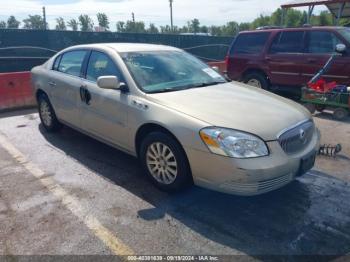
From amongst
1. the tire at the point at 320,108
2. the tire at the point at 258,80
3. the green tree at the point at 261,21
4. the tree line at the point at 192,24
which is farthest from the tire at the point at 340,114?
the green tree at the point at 261,21

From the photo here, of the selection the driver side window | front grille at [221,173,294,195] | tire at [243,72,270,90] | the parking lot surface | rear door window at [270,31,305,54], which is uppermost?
rear door window at [270,31,305,54]

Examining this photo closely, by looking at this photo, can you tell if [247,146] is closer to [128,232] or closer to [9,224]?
[128,232]

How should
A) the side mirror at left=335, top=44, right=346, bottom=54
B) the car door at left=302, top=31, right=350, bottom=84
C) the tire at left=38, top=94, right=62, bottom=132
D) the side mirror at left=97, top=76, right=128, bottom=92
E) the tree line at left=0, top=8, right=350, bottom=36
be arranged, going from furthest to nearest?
the tree line at left=0, top=8, right=350, bottom=36 → the car door at left=302, top=31, right=350, bottom=84 → the side mirror at left=335, top=44, right=346, bottom=54 → the tire at left=38, top=94, right=62, bottom=132 → the side mirror at left=97, top=76, right=128, bottom=92

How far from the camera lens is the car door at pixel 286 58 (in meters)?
7.88

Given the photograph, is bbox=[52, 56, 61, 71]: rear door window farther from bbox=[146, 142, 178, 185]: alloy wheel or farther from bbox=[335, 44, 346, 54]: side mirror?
bbox=[335, 44, 346, 54]: side mirror

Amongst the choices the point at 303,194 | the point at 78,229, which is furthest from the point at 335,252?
the point at 78,229

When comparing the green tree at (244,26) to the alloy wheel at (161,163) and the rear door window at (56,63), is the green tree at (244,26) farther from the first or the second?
the alloy wheel at (161,163)

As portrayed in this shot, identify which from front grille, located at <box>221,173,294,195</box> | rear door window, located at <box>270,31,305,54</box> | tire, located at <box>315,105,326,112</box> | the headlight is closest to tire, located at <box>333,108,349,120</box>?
tire, located at <box>315,105,326,112</box>

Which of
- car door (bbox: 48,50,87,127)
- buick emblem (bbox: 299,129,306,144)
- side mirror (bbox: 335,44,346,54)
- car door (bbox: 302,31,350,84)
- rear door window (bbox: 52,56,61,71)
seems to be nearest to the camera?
buick emblem (bbox: 299,129,306,144)

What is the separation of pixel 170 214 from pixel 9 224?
150 centimetres

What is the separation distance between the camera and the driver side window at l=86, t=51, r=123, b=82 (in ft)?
13.3

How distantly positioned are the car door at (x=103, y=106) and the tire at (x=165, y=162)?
0.41 metres

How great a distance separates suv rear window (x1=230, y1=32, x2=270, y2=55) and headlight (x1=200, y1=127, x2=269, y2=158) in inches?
239

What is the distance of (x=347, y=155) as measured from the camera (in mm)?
4742
